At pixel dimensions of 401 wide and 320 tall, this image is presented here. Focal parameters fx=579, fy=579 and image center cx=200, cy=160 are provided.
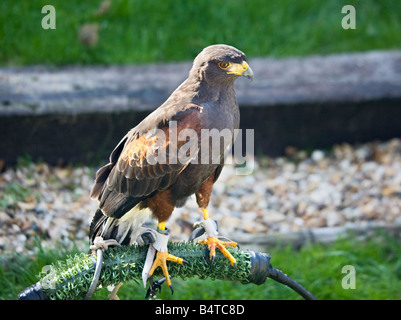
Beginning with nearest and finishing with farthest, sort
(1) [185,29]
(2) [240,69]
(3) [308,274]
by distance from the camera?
(2) [240,69]
(3) [308,274]
(1) [185,29]

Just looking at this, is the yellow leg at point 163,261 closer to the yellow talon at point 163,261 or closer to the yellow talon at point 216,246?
the yellow talon at point 163,261

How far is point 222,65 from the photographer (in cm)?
237

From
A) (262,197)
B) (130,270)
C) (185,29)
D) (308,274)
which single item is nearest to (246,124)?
(262,197)

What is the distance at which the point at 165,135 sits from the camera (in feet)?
8.02

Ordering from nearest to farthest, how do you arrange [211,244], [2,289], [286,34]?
[211,244]
[2,289]
[286,34]

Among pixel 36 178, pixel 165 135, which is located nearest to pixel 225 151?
pixel 165 135

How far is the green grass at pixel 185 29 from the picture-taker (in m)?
5.27

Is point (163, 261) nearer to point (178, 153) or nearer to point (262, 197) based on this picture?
point (178, 153)

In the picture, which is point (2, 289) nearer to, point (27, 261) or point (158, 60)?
point (27, 261)

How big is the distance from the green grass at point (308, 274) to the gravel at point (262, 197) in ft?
0.69

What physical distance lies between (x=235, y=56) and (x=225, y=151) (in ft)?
1.31

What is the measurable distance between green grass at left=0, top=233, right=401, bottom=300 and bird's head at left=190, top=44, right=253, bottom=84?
122cm

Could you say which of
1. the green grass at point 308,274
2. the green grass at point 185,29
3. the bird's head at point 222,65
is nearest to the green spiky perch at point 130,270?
the green grass at point 308,274

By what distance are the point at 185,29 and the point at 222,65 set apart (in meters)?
3.39
